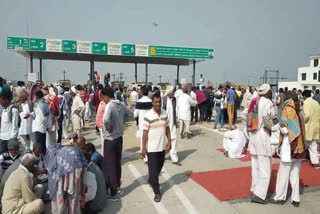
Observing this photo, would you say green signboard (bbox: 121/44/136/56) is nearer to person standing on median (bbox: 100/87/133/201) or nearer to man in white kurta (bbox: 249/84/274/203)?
person standing on median (bbox: 100/87/133/201)

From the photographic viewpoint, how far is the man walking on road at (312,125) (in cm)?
582

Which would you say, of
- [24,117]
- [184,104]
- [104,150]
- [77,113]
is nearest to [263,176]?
[104,150]

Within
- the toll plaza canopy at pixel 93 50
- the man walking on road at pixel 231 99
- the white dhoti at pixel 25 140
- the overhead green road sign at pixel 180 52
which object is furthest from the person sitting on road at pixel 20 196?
the overhead green road sign at pixel 180 52

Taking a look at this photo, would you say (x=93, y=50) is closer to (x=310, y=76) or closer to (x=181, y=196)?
(x=181, y=196)

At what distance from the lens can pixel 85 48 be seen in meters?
25.4

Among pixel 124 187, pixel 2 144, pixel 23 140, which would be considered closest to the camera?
pixel 124 187

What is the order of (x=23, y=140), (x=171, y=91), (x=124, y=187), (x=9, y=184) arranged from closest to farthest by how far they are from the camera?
(x=9, y=184) < (x=124, y=187) < (x=23, y=140) < (x=171, y=91)

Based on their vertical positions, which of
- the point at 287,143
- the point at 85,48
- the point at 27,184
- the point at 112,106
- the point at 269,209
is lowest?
the point at 269,209

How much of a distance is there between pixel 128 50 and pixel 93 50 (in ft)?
12.1

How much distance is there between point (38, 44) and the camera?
2352 cm

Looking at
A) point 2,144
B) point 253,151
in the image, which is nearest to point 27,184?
point 2,144

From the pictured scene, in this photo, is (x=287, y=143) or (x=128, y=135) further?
(x=128, y=135)

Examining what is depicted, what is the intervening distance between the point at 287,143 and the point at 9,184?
408 centimetres

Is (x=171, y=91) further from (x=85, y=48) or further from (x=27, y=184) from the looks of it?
(x=85, y=48)
